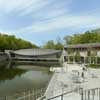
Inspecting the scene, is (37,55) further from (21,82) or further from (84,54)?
(21,82)

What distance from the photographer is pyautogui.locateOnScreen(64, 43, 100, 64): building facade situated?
5773 cm

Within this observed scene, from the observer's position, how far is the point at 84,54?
204 feet

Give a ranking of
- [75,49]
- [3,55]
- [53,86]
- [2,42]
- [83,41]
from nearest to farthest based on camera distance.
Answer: [53,86], [75,49], [83,41], [2,42], [3,55]

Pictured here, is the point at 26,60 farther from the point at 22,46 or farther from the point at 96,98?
the point at 96,98

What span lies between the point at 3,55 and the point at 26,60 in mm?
9796

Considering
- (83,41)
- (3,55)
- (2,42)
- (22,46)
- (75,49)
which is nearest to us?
(75,49)

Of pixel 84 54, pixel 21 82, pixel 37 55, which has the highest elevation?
pixel 84 54

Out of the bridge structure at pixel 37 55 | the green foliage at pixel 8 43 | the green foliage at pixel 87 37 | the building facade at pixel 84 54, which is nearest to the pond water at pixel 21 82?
the building facade at pixel 84 54

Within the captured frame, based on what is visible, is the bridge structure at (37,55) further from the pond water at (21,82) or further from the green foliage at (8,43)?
the pond water at (21,82)

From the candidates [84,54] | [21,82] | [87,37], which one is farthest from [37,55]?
[21,82]

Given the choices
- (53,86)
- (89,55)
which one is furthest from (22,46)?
(53,86)

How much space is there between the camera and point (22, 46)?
10775 centimetres

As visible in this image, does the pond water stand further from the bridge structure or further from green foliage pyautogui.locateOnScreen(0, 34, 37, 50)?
the bridge structure

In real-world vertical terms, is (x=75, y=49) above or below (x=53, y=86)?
above
